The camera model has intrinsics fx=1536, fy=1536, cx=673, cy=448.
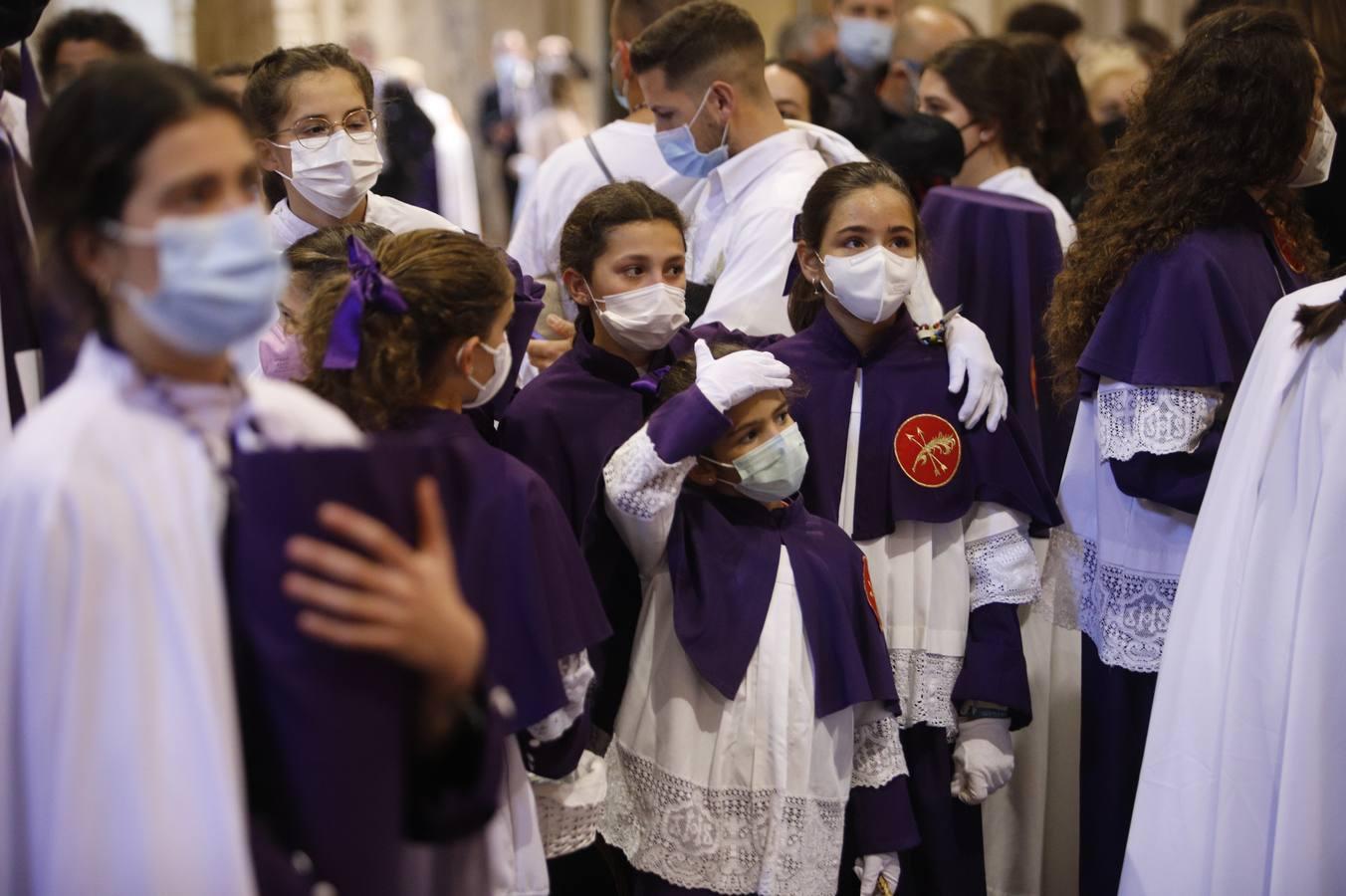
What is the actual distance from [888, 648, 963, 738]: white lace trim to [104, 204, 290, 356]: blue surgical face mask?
203 centimetres

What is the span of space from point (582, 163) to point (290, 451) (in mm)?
3651

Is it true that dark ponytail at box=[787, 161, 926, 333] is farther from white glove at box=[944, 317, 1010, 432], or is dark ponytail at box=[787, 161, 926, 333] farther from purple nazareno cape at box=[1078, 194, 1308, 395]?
purple nazareno cape at box=[1078, 194, 1308, 395]

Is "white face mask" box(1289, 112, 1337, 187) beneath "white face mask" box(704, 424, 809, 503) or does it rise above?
above

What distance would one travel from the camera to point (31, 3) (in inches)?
143

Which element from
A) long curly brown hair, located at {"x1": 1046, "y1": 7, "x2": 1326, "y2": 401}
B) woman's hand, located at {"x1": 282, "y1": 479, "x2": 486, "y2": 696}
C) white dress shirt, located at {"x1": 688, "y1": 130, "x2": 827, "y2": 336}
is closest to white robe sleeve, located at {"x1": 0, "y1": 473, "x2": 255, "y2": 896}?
woman's hand, located at {"x1": 282, "y1": 479, "x2": 486, "y2": 696}

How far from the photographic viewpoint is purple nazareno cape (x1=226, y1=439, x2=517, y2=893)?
5.81ft

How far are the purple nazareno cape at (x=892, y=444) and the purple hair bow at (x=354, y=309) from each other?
1.24 meters

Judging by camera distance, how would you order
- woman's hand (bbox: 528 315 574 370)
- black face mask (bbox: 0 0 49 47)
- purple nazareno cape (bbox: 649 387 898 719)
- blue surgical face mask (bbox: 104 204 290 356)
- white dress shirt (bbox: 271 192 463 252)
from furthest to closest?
woman's hand (bbox: 528 315 574 370), white dress shirt (bbox: 271 192 463 252), black face mask (bbox: 0 0 49 47), purple nazareno cape (bbox: 649 387 898 719), blue surgical face mask (bbox: 104 204 290 356)

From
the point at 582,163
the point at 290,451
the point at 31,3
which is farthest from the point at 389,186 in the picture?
the point at 290,451

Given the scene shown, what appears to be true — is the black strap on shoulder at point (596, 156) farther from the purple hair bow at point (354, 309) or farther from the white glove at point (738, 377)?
the purple hair bow at point (354, 309)

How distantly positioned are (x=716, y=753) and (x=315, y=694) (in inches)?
57.9

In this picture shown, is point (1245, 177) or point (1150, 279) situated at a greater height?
point (1245, 177)

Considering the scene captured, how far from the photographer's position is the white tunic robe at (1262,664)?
295 centimetres

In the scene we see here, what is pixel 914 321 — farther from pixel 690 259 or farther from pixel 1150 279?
pixel 690 259
